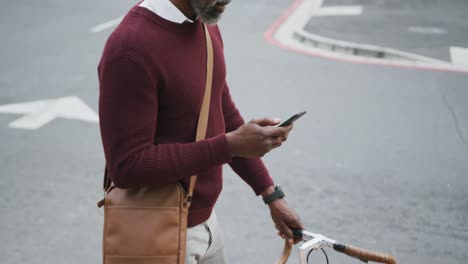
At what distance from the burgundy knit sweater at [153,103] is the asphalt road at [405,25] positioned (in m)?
8.84

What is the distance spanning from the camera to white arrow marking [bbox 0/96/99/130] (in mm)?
7176

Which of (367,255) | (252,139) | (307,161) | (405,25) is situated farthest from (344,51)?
(252,139)

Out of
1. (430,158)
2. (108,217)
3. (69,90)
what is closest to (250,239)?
(430,158)

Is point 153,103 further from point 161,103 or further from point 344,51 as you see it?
point 344,51

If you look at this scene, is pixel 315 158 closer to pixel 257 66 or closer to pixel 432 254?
pixel 432 254

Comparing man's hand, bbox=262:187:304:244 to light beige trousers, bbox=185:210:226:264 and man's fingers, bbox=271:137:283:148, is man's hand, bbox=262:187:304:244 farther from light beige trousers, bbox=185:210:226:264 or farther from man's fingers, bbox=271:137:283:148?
man's fingers, bbox=271:137:283:148

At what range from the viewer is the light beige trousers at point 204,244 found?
242cm

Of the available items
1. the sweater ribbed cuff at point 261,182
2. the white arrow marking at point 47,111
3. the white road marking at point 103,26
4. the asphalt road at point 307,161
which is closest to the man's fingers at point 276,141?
the sweater ribbed cuff at point 261,182

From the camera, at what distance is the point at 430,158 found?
6406 millimetres

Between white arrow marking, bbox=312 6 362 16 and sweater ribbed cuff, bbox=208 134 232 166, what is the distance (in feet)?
40.1

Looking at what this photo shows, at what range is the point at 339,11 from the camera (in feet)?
46.9

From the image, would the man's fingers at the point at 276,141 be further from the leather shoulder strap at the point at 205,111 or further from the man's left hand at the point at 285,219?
the man's left hand at the point at 285,219

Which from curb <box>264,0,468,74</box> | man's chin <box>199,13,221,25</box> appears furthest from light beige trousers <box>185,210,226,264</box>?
curb <box>264,0,468,74</box>

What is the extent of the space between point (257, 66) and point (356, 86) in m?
1.55
